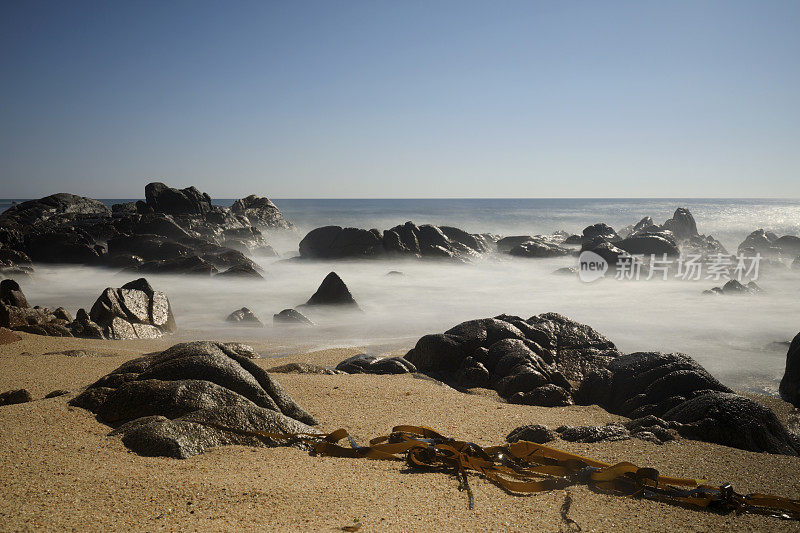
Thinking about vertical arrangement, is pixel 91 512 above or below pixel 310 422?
above

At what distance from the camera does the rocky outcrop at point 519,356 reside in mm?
5488

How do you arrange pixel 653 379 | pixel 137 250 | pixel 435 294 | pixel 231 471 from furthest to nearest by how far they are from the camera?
1. pixel 137 250
2. pixel 435 294
3. pixel 653 379
4. pixel 231 471

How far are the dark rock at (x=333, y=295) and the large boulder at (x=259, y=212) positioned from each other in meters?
20.7

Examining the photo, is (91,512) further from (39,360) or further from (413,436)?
(39,360)

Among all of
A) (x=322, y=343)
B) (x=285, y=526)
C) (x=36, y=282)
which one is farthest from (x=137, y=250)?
(x=285, y=526)

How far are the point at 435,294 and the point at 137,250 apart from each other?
12.8 meters

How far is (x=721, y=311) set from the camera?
460 inches

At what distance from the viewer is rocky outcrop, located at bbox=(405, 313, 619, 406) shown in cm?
549

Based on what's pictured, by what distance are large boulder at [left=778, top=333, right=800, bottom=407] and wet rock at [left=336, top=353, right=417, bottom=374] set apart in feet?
14.1

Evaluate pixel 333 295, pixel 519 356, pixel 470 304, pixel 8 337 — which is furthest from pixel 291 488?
pixel 470 304

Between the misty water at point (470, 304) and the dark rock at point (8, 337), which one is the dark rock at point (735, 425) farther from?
the dark rock at point (8, 337)

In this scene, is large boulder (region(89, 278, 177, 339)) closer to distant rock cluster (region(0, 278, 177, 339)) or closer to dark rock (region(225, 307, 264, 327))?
distant rock cluster (region(0, 278, 177, 339))

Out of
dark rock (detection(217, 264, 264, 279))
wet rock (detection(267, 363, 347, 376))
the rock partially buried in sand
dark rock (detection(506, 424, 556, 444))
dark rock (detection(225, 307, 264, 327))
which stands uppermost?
the rock partially buried in sand

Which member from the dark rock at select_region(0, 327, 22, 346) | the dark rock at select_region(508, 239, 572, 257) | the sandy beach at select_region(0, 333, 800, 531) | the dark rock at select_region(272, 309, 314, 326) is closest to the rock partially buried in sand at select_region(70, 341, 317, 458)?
the sandy beach at select_region(0, 333, 800, 531)
